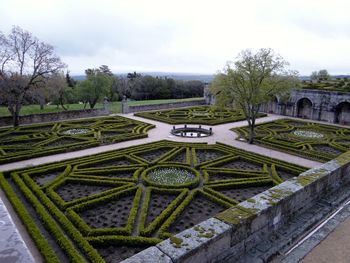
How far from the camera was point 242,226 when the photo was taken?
18.0ft

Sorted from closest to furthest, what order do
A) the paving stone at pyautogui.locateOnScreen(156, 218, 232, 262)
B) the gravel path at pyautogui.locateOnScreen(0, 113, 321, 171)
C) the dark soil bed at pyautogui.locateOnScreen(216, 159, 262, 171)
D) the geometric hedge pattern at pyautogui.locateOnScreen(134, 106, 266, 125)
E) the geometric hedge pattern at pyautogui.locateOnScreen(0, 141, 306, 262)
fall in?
the paving stone at pyautogui.locateOnScreen(156, 218, 232, 262) → the geometric hedge pattern at pyautogui.locateOnScreen(0, 141, 306, 262) → the dark soil bed at pyautogui.locateOnScreen(216, 159, 262, 171) → the gravel path at pyautogui.locateOnScreen(0, 113, 321, 171) → the geometric hedge pattern at pyautogui.locateOnScreen(134, 106, 266, 125)

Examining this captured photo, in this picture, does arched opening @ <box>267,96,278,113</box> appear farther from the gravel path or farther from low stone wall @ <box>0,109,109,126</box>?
low stone wall @ <box>0,109,109,126</box>

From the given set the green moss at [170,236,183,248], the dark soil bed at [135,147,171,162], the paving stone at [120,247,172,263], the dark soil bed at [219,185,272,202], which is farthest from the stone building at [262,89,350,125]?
the paving stone at [120,247,172,263]

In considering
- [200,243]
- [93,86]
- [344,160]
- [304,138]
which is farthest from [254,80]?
[93,86]

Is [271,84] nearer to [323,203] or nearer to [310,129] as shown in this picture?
[310,129]

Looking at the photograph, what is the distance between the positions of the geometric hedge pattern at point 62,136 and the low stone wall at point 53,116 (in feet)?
6.74

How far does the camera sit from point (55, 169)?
16125mm

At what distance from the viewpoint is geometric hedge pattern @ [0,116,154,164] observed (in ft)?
64.7

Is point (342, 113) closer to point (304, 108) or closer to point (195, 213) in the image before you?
point (304, 108)

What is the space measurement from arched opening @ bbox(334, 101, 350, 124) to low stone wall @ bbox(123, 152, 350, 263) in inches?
1157

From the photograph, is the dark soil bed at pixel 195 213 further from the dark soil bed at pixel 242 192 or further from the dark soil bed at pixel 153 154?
the dark soil bed at pixel 153 154

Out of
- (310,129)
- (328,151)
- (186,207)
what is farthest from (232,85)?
(186,207)

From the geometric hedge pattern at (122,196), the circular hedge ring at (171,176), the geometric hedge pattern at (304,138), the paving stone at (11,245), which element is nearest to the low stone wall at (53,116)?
the geometric hedge pattern at (122,196)

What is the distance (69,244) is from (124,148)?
11592 millimetres
